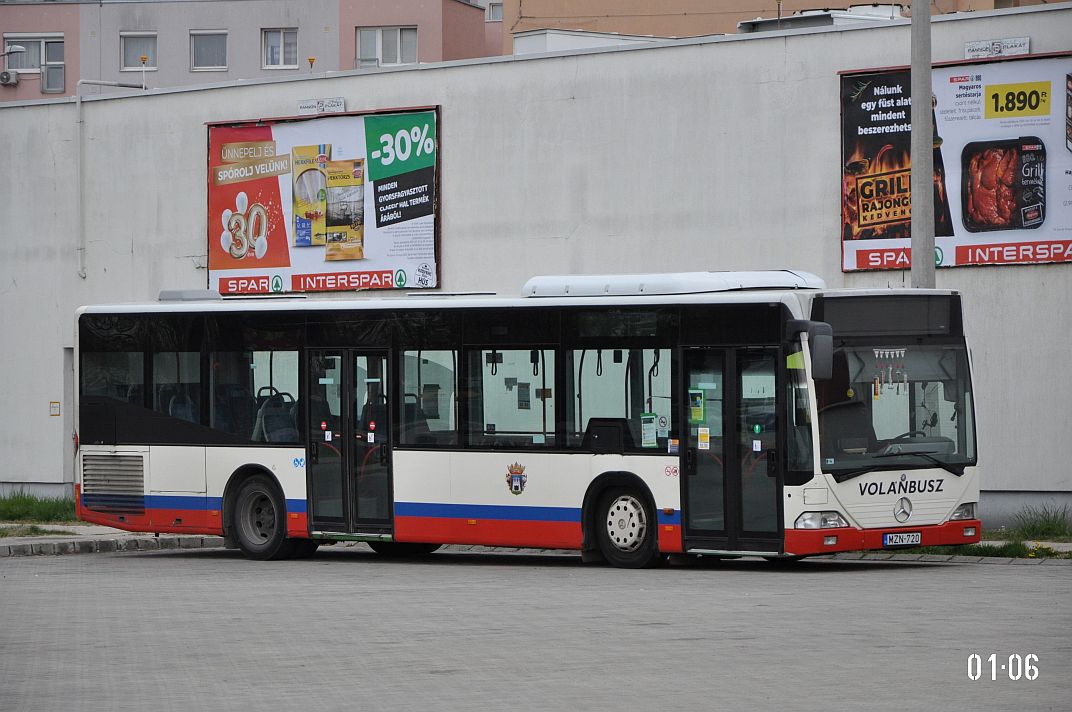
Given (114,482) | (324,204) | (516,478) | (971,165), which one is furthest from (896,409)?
(324,204)

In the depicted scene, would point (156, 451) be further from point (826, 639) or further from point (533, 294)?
point (826, 639)

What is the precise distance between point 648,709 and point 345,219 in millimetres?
19734

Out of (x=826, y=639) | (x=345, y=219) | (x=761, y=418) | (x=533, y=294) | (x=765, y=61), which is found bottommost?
(x=826, y=639)

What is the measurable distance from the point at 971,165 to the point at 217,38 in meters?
39.1

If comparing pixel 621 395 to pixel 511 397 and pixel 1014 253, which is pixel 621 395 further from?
pixel 1014 253

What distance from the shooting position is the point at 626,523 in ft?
57.7

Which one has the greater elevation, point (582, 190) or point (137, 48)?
point (137, 48)

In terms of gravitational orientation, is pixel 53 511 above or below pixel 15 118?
below

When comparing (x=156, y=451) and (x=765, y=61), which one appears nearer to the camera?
(x=156, y=451)

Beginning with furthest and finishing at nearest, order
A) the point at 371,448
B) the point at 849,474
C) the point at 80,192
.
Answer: the point at 80,192 → the point at 371,448 → the point at 849,474

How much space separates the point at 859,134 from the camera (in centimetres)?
2314

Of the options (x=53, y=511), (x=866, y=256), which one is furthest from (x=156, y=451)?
(x=866, y=256)

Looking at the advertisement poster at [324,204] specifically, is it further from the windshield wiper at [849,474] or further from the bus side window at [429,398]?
the windshield wiper at [849,474]
